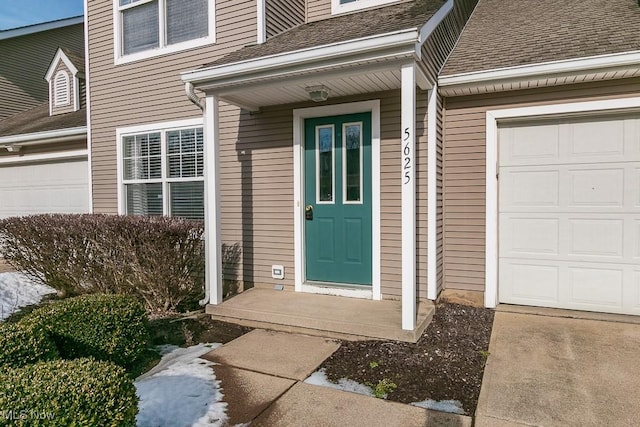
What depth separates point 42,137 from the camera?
770 centimetres

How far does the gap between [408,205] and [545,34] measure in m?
2.99

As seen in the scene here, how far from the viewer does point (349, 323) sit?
3.83m

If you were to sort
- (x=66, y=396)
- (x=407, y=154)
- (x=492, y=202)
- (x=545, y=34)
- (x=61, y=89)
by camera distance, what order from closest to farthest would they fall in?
1. (x=66, y=396)
2. (x=407, y=154)
3. (x=492, y=202)
4. (x=545, y=34)
5. (x=61, y=89)

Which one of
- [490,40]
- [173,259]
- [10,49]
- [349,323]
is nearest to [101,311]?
[173,259]

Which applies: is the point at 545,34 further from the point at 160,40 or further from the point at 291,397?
the point at 160,40

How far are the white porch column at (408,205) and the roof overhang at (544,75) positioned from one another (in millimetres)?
1153

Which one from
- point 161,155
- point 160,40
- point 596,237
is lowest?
point 596,237

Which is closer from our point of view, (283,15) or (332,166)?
(332,166)

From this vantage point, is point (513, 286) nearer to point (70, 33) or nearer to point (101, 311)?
point (101, 311)

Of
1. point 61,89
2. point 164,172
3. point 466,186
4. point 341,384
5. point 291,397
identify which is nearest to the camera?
point 291,397

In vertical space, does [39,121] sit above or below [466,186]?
above

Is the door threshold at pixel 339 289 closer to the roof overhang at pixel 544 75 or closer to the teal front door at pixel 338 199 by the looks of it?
the teal front door at pixel 338 199

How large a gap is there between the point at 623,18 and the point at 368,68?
324cm

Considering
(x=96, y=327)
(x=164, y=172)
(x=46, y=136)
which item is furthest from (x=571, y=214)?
(x=46, y=136)
